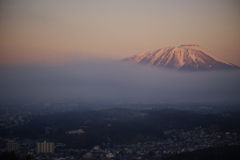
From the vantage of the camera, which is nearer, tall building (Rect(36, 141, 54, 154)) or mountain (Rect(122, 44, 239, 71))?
tall building (Rect(36, 141, 54, 154))

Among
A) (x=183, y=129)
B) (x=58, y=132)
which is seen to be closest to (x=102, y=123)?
(x=58, y=132)

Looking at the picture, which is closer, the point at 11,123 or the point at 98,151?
the point at 98,151

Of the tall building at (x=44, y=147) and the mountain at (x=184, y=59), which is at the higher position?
the mountain at (x=184, y=59)

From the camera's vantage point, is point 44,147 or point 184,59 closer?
point 44,147

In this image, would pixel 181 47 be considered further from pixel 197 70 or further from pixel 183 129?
pixel 183 129

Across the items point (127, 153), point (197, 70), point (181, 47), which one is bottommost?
point (127, 153)

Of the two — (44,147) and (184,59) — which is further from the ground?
(184,59)

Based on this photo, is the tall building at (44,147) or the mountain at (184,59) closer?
the tall building at (44,147)

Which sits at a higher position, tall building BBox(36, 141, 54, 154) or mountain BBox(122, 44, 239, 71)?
mountain BBox(122, 44, 239, 71)
